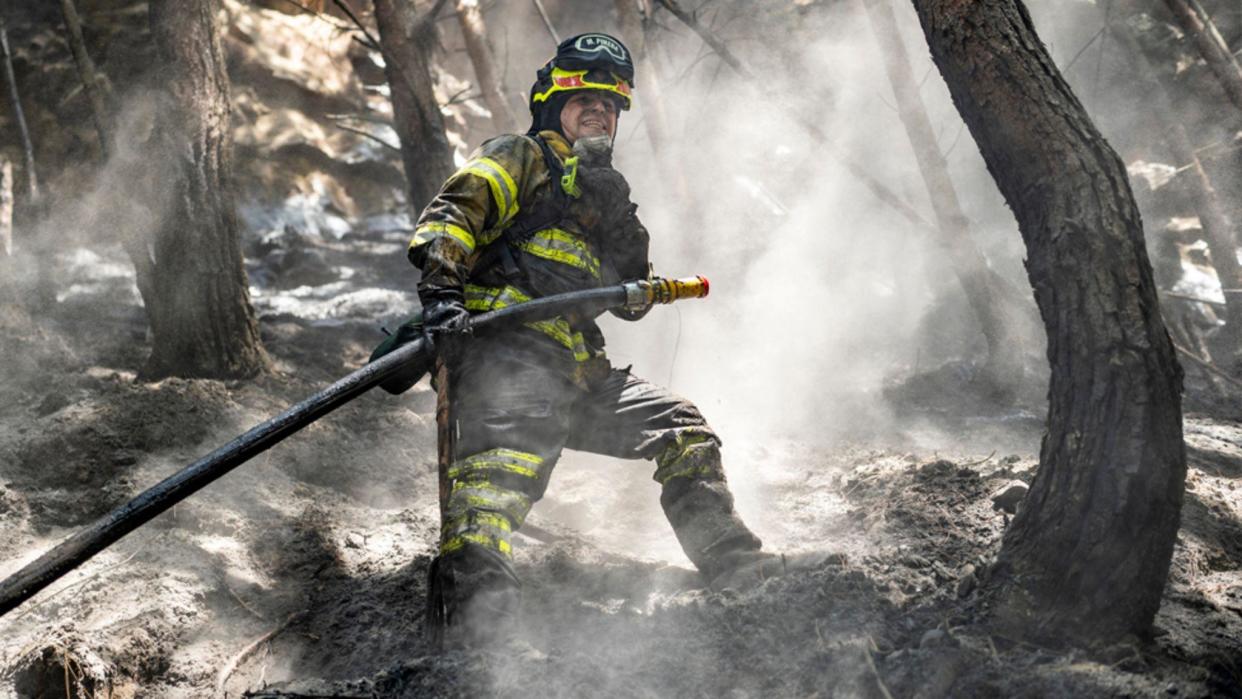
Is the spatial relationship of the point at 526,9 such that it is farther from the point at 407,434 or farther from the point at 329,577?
the point at 329,577

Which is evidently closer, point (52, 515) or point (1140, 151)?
point (52, 515)

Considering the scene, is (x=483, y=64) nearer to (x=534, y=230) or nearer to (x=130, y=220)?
(x=130, y=220)

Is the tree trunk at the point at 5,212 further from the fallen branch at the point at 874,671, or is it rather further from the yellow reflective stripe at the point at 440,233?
the fallen branch at the point at 874,671

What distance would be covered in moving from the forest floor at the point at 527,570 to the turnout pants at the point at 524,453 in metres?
0.25

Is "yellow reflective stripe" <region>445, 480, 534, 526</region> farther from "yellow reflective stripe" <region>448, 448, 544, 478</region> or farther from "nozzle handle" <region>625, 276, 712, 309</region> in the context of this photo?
"nozzle handle" <region>625, 276, 712, 309</region>

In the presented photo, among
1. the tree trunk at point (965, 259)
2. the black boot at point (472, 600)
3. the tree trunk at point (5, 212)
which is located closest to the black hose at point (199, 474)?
the black boot at point (472, 600)

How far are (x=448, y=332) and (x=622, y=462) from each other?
9.47 feet

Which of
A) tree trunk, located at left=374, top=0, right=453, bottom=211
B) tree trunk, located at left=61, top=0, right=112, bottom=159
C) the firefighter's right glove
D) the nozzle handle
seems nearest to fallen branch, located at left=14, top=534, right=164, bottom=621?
the firefighter's right glove

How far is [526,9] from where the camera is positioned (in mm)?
14539

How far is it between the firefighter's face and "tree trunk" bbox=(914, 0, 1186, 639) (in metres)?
1.67

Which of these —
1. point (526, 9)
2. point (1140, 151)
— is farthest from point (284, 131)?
point (1140, 151)

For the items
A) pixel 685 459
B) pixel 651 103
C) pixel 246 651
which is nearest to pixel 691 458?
pixel 685 459

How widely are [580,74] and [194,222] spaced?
3065 millimetres

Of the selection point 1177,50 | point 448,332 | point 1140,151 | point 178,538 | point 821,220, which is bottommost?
point 178,538
